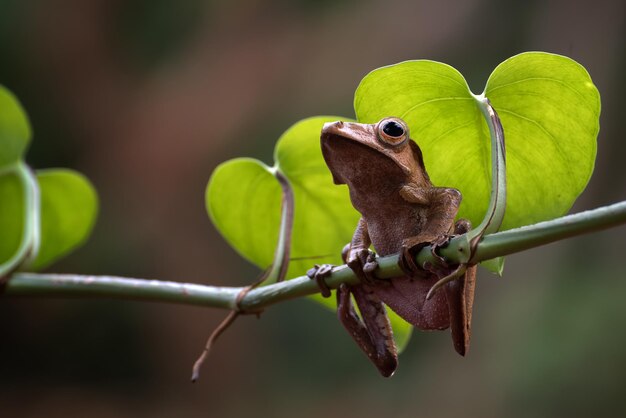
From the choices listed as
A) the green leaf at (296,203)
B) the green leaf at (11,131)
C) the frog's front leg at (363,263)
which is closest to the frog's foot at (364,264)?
the frog's front leg at (363,263)

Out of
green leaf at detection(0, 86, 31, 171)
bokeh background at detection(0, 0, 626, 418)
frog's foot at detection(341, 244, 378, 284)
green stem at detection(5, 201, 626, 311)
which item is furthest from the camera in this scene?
bokeh background at detection(0, 0, 626, 418)

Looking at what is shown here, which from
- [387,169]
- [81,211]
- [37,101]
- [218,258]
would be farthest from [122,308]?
[387,169]

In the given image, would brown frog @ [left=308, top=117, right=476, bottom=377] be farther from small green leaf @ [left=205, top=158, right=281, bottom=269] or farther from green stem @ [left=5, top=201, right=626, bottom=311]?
small green leaf @ [left=205, top=158, right=281, bottom=269]

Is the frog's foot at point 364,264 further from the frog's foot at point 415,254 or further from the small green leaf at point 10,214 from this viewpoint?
the small green leaf at point 10,214

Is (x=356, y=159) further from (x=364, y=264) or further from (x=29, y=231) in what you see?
(x=29, y=231)


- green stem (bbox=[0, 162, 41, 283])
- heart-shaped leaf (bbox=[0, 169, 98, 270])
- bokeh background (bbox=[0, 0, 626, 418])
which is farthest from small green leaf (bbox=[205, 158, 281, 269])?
bokeh background (bbox=[0, 0, 626, 418])

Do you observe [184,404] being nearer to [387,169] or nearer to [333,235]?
[333,235]
